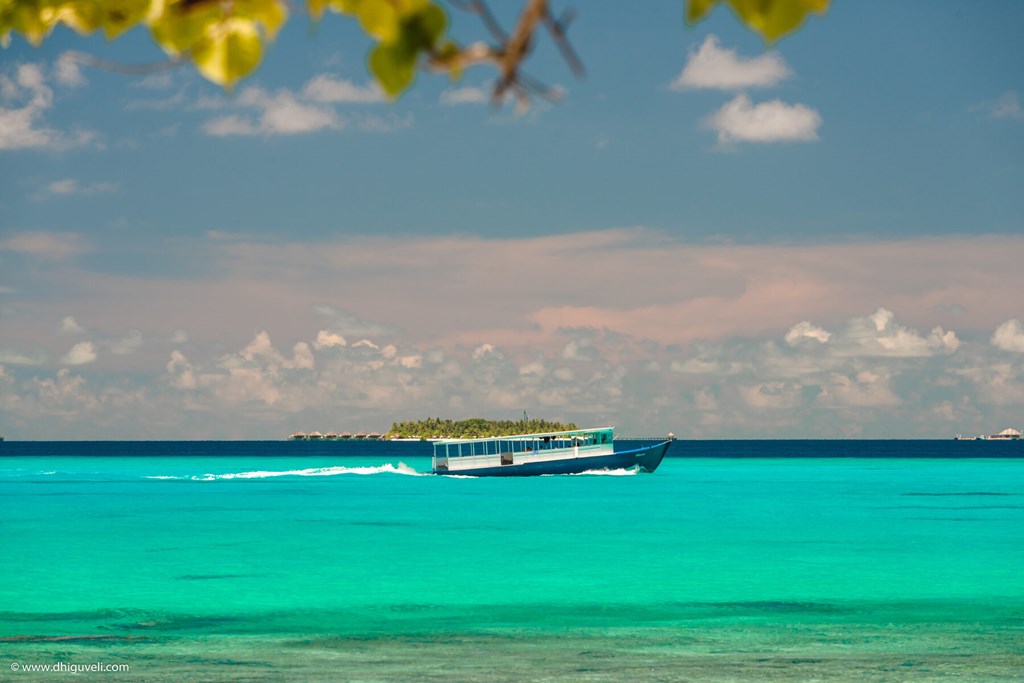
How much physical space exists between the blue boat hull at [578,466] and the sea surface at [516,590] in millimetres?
20948

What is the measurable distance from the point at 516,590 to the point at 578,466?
59.1 meters

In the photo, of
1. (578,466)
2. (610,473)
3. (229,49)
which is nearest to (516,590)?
(229,49)

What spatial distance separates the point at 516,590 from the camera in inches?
1302

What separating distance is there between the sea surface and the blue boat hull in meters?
20.9

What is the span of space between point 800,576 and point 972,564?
773 cm

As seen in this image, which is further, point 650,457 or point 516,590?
point 650,457

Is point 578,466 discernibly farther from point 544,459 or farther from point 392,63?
point 392,63

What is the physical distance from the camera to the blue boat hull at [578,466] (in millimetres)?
91125

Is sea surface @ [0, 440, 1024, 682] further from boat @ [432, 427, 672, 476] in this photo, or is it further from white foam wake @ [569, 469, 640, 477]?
white foam wake @ [569, 469, 640, 477]

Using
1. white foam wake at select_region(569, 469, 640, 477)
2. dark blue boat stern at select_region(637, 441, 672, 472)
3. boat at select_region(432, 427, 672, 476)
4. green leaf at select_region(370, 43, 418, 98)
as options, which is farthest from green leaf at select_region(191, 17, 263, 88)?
dark blue boat stern at select_region(637, 441, 672, 472)

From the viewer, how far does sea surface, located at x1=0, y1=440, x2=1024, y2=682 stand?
21.9 meters

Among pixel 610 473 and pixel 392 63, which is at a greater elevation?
pixel 392 63

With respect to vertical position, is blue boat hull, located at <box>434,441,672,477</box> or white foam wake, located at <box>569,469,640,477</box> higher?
blue boat hull, located at <box>434,441,672,477</box>

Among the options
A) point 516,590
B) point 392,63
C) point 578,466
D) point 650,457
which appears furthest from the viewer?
point 650,457
